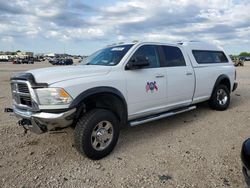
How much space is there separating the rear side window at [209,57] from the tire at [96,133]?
3.20m

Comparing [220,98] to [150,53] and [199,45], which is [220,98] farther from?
[150,53]

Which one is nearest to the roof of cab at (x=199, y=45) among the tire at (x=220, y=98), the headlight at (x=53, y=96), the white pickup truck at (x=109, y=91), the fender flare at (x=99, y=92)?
the white pickup truck at (x=109, y=91)

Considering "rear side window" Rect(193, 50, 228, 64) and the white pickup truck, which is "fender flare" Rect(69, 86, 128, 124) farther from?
"rear side window" Rect(193, 50, 228, 64)

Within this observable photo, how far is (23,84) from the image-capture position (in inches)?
154

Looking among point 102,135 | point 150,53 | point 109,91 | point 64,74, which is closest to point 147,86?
point 150,53

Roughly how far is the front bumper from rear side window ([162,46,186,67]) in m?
2.45

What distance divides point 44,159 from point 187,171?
7.37 feet

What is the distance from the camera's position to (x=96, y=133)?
3.98 m

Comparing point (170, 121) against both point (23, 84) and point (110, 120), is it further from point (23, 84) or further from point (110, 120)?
point (23, 84)

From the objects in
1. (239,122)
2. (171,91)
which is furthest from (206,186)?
(239,122)

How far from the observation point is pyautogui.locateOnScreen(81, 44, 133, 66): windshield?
4.69m

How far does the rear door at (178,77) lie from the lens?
17.2 feet

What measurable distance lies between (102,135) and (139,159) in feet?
2.33

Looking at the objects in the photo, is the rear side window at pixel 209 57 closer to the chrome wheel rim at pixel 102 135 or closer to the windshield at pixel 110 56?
the windshield at pixel 110 56
